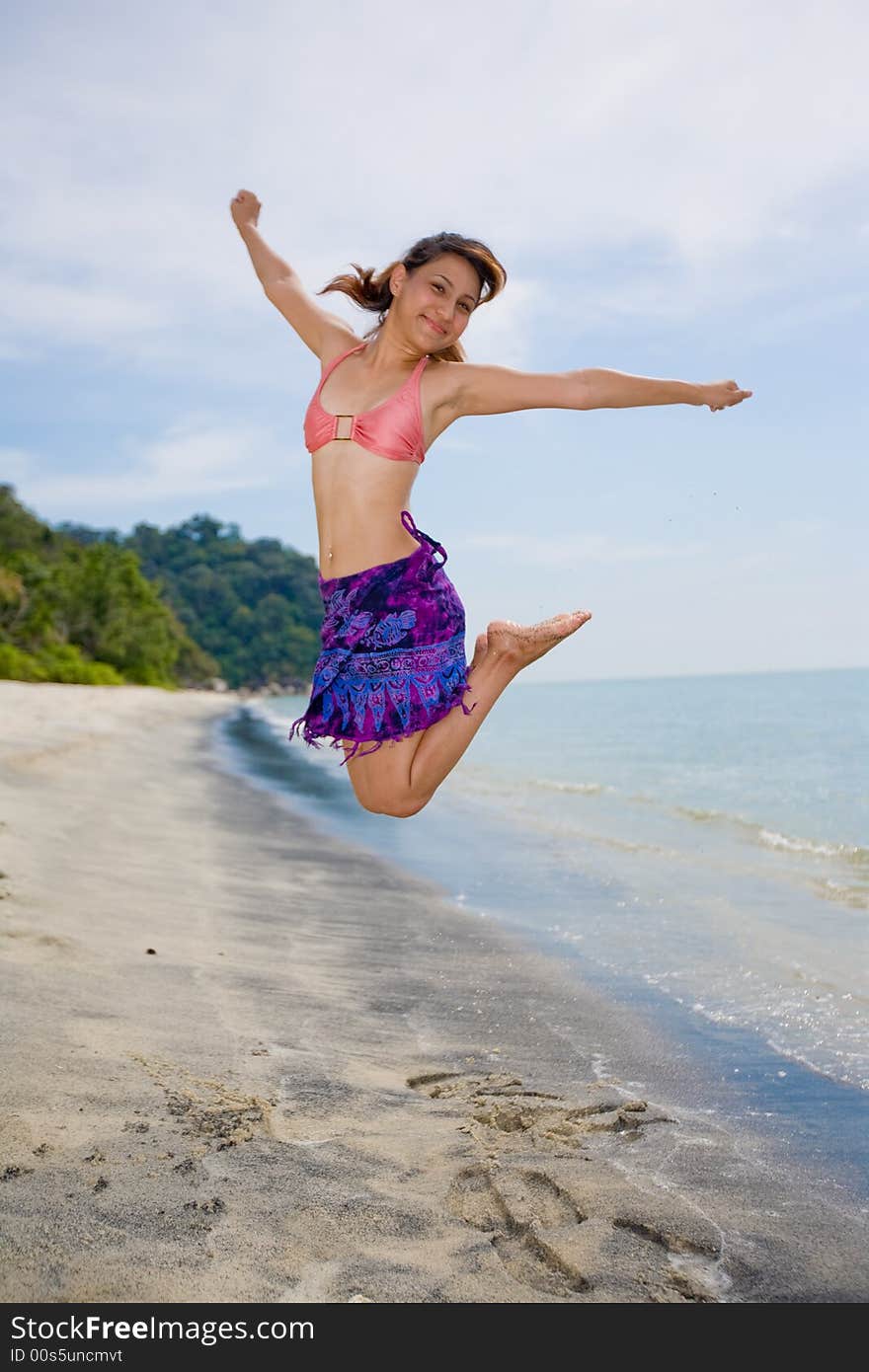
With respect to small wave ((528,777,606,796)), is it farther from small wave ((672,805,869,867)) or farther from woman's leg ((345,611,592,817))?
woman's leg ((345,611,592,817))

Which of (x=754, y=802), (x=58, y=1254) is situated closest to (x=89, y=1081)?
(x=58, y=1254)

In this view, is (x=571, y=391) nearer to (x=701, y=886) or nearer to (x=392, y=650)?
(x=392, y=650)

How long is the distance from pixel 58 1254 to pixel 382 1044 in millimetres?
1865

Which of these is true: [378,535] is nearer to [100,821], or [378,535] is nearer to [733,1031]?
[733,1031]

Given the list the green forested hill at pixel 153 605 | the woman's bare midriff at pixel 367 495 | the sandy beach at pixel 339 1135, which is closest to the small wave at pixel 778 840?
the sandy beach at pixel 339 1135

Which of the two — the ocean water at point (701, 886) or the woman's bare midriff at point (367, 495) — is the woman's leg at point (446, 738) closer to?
the woman's bare midriff at point (367, 495)

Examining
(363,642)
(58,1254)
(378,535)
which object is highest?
(378,535)

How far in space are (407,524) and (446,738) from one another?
698 millimetres

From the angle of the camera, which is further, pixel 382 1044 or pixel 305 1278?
pixel 382 1044

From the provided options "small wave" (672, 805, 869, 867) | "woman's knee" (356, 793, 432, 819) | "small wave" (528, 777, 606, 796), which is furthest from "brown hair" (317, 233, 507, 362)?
"small wave" (528, 777, 606, 796)

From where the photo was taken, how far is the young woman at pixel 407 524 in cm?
359

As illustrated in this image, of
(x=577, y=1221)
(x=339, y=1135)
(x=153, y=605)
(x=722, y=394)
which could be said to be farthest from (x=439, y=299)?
(x=153, y=605)

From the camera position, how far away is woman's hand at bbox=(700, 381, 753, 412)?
3666 mm

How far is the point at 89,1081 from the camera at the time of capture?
3410mm
